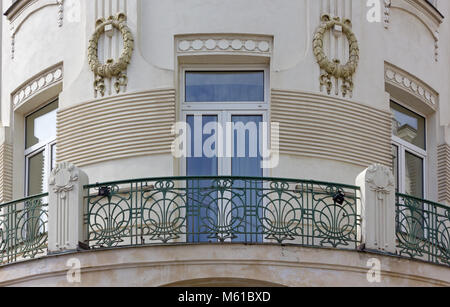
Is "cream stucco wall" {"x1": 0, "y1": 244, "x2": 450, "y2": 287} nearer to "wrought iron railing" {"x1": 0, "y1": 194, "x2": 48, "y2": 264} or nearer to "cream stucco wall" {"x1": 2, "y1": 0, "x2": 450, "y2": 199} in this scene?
"wrought iron railing" {"x1": 0, "y1": 194, "x2": 48, "y2": 264}

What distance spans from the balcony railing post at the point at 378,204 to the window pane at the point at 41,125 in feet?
16.7

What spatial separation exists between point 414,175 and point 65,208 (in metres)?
5.85

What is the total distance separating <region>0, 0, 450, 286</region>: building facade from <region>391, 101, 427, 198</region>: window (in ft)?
0.09

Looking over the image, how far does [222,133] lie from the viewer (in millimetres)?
23516

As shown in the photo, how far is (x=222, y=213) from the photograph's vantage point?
21.9 meters

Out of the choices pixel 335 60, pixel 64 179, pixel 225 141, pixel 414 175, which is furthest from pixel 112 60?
pixel 414 175

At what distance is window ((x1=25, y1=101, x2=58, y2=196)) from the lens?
81.8 ft

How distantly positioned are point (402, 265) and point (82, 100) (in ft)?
16.6

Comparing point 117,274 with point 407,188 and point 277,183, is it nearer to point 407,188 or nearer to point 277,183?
point 277,183

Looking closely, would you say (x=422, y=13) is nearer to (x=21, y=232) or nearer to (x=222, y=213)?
(x=222, y=213)

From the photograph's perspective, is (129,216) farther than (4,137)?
No

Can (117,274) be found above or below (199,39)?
below

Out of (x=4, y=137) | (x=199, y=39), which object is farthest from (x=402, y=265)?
(x=4, y=137)

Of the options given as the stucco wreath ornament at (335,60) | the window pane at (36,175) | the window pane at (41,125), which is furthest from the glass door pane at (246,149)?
the window pane at (36,175)
